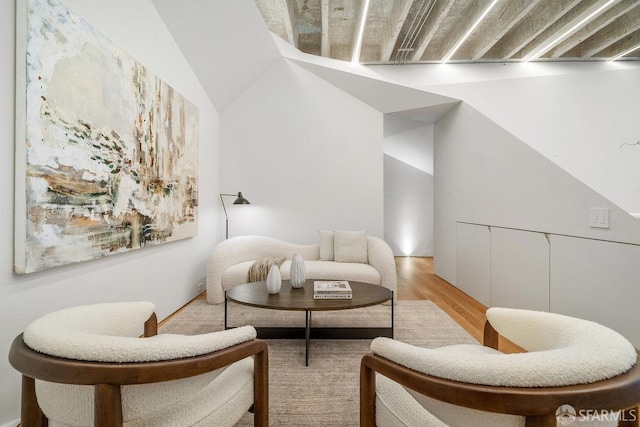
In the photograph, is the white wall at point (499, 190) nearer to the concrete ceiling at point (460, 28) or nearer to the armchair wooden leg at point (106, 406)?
the concrete ceiling at point (460, 28)

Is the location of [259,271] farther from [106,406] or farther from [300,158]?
[106,406]

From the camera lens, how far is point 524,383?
0.67 meters

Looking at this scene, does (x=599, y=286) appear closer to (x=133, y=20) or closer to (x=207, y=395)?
(x=207, y=395)

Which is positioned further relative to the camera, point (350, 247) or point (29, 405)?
point (350, 247)

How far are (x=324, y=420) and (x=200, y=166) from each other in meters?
3.23

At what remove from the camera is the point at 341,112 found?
14.8 ft

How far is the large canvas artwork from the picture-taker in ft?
4.90

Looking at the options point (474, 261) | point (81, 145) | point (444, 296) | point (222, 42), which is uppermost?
point (222, 42)

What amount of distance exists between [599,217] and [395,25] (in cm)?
286

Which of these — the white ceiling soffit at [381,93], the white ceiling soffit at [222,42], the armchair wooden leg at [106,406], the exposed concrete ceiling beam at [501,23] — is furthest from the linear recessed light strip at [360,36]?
the armchair wooden leg at [106,406]

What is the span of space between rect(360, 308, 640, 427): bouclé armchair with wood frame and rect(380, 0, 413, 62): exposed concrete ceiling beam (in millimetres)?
3307

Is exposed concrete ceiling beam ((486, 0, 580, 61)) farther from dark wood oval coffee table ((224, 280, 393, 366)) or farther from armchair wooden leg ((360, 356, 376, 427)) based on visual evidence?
armchair wooden leg ((360, 356, 376, 427))

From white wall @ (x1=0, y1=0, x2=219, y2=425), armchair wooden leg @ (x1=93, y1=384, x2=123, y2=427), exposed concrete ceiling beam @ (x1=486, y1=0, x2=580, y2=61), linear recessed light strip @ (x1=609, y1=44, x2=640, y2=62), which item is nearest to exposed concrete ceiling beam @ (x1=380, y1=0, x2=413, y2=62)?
exposed concrete ceiling beam @ (x1=486, y1=0, x2=580, y2=61)

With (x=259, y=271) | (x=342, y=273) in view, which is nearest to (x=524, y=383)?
(x=342, y=273)
